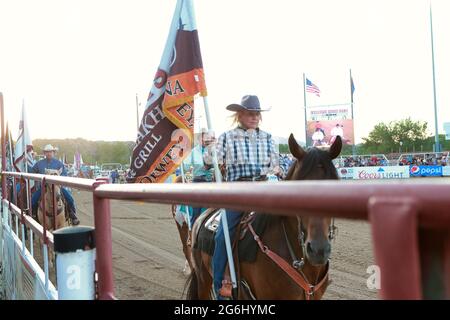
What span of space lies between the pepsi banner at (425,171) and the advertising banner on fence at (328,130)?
28.4 feet

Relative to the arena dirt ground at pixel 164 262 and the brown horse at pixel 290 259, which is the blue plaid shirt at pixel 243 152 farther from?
the arena dirt ground at pixel 164 262

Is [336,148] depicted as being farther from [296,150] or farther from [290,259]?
[290,259]

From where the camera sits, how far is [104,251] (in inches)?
72.9

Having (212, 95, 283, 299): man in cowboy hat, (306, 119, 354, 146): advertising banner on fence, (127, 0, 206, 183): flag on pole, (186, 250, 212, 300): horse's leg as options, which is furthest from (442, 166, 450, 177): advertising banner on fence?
(127, 0, 206, 183): flag on pole

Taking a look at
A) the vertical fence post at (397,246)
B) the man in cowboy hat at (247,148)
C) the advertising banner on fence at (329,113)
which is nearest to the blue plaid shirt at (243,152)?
the man in cowboy hat at (247,148)

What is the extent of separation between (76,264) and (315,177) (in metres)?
1.92

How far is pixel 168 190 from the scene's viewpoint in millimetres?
1393

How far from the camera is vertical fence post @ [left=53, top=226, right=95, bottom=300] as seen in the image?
1.89 m

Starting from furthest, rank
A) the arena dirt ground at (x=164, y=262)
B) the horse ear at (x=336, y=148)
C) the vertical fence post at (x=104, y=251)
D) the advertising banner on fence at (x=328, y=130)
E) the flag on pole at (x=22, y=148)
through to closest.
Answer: the advertising banner on fence at (x=328, y=130) < the flag on pole at (x=22, y=148) < the arena dirt ground at (x=164, y=262) < the horse ear at (x=336, y=148) < the vertical fence post at (x=104, y=251)

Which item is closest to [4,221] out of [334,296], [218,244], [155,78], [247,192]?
[155,78]

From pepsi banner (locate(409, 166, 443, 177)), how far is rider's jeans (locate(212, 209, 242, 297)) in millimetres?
28223

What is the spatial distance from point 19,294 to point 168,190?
3951 mm

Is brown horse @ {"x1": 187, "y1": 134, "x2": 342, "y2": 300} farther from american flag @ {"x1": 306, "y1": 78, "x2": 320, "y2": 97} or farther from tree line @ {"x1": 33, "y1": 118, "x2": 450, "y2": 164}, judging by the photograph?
tree line @ {"x1": 33, "y1": 118, "x2": 450, "y2": 164}

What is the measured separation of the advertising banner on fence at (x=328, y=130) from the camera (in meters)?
37.7
